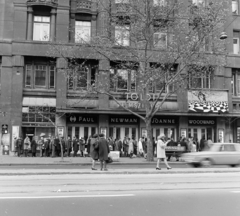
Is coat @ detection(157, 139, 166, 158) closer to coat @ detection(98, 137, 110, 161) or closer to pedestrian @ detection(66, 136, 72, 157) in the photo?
coat @ detection(98, 137, 110, 161)

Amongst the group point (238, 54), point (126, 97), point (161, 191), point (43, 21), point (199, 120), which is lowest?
point (161, 191)

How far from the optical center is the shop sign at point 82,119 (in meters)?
27.1

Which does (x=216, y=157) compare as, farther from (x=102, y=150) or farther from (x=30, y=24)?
(x=30, y=24)

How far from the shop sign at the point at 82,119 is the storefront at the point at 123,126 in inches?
58.4

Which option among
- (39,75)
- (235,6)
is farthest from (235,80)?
(39,75)

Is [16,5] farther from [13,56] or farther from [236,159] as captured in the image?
[236,159]

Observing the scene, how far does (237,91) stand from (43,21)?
19.0 meters

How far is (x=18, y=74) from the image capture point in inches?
1027

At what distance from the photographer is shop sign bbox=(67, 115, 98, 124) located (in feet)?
88.8

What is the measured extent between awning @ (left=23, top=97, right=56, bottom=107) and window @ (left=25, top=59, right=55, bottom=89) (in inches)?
49.6

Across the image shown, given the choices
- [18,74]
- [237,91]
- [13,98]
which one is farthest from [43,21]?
[237,91]

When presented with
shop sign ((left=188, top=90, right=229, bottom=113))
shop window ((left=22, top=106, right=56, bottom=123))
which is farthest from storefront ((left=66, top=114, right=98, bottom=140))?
shop sign ((left=188, top=90, right=229, bottom=113))

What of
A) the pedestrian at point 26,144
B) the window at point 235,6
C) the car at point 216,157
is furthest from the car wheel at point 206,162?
the window at point 235,6

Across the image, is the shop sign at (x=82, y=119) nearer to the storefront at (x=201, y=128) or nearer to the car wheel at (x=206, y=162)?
the storefront at (x=201, y=128)
